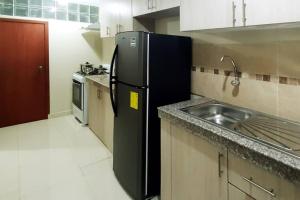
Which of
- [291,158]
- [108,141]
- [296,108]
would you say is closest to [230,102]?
[296,108]

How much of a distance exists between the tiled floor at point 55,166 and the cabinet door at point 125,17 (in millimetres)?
1619

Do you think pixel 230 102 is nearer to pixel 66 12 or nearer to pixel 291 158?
pixel 291 158

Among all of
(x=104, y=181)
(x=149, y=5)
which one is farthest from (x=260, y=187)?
(x=149, y=5)

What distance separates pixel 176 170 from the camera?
1.62 m

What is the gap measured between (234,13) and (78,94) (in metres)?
3.26

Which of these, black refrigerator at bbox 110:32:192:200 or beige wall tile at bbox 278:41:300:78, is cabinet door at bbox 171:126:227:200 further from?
beige wall tile at bbox 278:41:300:78

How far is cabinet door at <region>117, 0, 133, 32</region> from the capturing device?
8.90 ft

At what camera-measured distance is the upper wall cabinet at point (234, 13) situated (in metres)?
1.12

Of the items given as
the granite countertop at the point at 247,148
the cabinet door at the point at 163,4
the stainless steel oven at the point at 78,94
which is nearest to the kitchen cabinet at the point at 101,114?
the stainless steel oven at the point at 78,94

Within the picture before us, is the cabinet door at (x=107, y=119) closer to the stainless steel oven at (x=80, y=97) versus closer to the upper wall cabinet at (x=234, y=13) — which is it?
the stainless steel oven at (x=80, y=97)

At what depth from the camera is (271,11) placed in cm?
118

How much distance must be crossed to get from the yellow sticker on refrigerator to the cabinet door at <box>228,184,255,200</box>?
37.0 inches

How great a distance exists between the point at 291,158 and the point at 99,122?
9.04 ft

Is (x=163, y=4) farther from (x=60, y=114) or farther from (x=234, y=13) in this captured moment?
(x=60, y=114)
